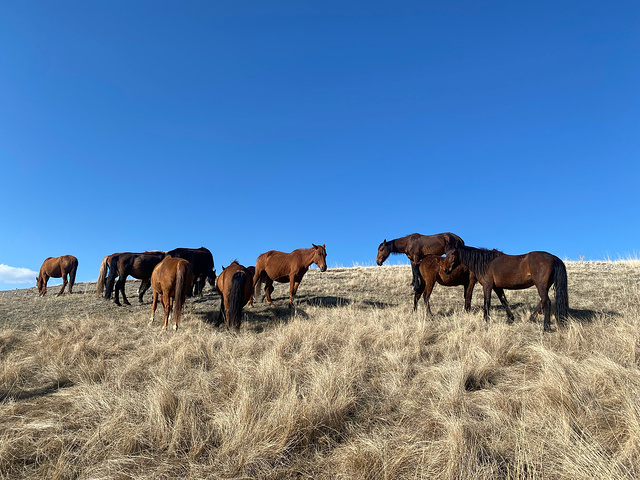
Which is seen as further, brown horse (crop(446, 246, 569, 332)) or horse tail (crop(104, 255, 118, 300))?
horse tail (crop(104, 255, 118, 300))

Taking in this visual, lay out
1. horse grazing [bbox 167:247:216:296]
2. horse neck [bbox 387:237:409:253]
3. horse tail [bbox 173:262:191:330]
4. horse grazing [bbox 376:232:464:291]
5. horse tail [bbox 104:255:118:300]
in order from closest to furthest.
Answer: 1. horse tail [bbox 173:262:191:330]
2. horse tail [bbox 104:255:118:300]
3. horse grazing [bbox 376:232:464:291]
4. horse grazing [bbox 167:247:216:296]
5. horse neck [bbox 387:237:409:253]

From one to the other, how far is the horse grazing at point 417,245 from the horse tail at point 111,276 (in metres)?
11.4

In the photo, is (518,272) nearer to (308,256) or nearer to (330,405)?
(308,256)

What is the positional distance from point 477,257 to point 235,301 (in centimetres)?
714

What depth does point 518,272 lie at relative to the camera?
9164 millimetres

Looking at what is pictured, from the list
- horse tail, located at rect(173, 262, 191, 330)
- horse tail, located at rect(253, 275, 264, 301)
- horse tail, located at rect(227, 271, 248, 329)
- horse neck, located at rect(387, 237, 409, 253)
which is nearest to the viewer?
horse tail, located at rect(227, 271, 248, 329)

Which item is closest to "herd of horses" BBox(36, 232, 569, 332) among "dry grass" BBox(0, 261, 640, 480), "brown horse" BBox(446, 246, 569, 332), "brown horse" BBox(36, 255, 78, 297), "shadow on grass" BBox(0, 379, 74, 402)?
"brown horse" BBox(446, 246, 569, 332)

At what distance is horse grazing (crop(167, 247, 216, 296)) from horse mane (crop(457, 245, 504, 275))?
36.4ft

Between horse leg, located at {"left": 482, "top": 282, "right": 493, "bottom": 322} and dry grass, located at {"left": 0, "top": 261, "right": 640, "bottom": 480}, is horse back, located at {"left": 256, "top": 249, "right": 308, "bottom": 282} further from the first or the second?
horse leg, located at {"left": 482, "top": 282, "right": 493, "bottom": 322}

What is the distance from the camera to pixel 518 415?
3871 mm

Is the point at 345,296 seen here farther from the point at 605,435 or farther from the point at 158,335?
the point at 605,435

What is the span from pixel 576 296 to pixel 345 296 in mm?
8646

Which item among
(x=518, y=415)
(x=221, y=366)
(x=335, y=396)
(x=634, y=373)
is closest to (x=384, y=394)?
(x=335, y=396)

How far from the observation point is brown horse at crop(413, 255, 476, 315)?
10758mm
